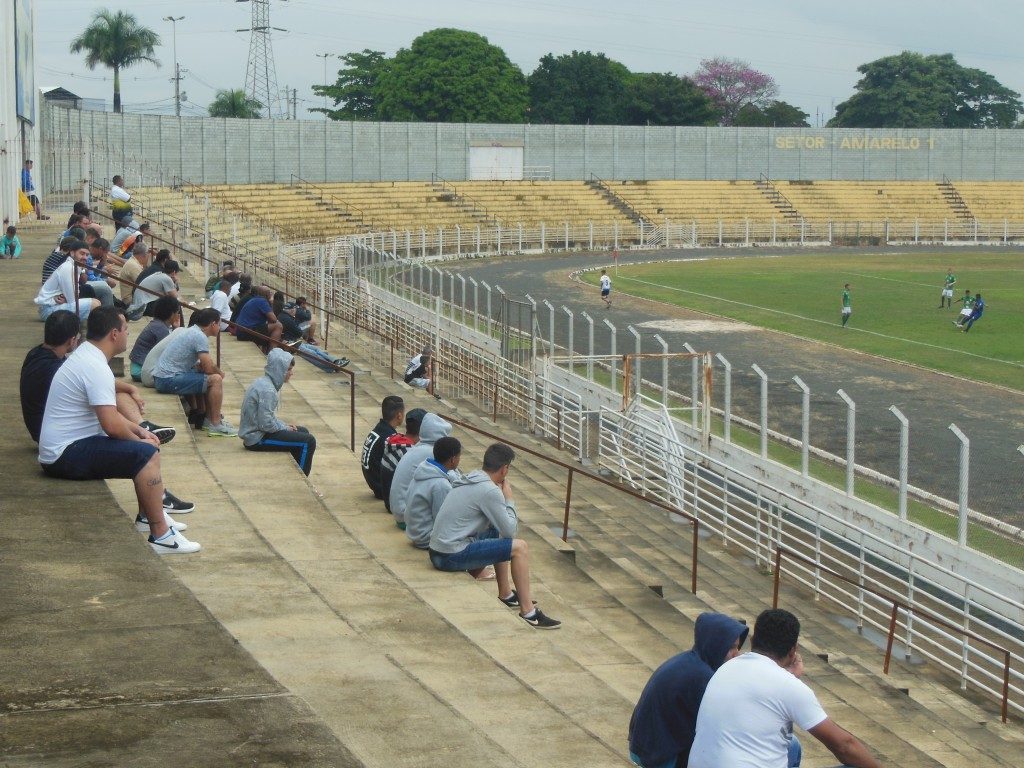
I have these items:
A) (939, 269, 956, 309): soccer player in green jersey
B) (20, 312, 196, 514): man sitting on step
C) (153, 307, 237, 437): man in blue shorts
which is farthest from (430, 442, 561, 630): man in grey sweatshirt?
(939, 269, 956, 309): soccer player in green jersey

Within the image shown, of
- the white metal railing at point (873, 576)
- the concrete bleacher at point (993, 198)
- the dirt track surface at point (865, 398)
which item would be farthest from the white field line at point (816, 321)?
the concrete bleacher at point (993, 198)

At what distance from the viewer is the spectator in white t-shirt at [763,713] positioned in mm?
5855

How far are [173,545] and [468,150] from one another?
66.2 meters

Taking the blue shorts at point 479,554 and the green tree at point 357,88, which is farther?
the green tree at point 357,88

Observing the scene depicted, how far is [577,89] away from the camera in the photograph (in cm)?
11200

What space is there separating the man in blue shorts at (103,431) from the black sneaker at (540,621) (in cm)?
246

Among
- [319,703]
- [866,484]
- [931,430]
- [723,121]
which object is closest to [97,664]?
[319,703]

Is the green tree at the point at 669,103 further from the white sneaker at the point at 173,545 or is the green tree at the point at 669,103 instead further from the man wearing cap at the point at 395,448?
the white sneaker at the point at 173,545

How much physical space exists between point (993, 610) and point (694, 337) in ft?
77.4

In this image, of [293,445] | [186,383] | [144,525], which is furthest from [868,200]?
[144,525]

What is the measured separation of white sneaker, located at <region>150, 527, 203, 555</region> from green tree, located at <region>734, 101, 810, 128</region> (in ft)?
426

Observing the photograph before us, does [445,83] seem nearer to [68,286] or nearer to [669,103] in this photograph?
[669,103]

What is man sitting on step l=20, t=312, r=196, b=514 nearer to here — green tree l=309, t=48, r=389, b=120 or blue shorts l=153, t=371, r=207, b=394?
blue shorts l=153, t=371, r=207, b=394

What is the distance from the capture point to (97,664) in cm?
785
